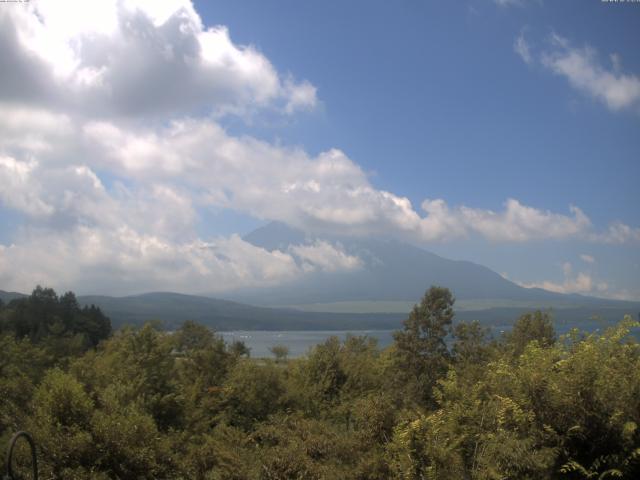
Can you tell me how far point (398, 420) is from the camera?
1216cm

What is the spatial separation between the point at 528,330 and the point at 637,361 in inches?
1127

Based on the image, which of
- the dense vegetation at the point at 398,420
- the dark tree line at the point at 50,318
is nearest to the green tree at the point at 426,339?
the dense vegetation at the point at 398,420

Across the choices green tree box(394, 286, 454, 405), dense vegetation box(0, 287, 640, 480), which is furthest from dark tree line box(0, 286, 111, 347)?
green tree box(394, 286, 454, 405)

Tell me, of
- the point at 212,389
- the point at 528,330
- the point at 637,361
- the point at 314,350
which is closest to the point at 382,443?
the point at 637,361

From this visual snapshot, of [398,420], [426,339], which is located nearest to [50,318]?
[426,339]

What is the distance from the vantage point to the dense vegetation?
960cm

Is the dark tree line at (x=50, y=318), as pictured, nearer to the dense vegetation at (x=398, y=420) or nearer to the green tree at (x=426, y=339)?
the dense vegetation at (x=398, y=420)

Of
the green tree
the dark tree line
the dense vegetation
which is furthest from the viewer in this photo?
the dark tree line

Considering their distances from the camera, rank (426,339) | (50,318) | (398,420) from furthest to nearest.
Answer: (50,318), (426,339), (398,420)

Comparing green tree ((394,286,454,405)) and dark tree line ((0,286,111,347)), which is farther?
dark tree line ((0,286,111,347))

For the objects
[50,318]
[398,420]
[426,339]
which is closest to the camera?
[398,420]

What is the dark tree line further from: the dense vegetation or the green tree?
the green tree

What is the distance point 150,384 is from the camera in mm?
25109

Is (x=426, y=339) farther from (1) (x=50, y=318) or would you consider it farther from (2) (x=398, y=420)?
(1) (x=50, y=318)
